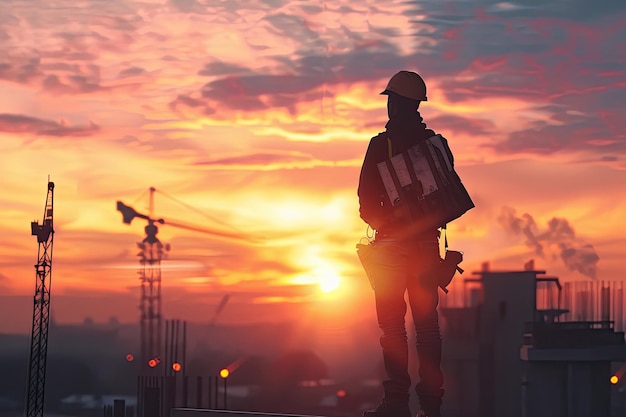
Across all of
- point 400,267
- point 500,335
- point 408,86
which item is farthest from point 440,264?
point 500,335

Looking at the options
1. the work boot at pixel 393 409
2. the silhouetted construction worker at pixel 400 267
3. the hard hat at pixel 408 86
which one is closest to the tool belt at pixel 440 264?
the silhouetted construction worker at pixel 400 267

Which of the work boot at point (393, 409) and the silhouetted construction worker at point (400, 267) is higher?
the silhouetted construction worker at point (400, 267)

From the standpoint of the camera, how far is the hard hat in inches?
544

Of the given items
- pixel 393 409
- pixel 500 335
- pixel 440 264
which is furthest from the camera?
pixel 500 335

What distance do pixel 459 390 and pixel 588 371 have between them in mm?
41286

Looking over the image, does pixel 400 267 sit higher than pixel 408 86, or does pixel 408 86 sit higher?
pixel 408 86

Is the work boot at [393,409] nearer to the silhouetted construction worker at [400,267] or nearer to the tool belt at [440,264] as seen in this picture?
the silhouetted construction worker at [400,267]

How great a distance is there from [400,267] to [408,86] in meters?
2.30

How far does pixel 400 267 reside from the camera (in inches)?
542

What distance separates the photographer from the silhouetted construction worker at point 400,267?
1373cm

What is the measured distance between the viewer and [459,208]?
13.5 meters

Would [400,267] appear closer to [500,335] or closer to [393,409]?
[393,409]

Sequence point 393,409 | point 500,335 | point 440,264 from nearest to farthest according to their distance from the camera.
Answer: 1. point 393,409
2. point 440,264
3. point 500,335

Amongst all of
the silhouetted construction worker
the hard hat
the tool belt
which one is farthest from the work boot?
the hard hat
